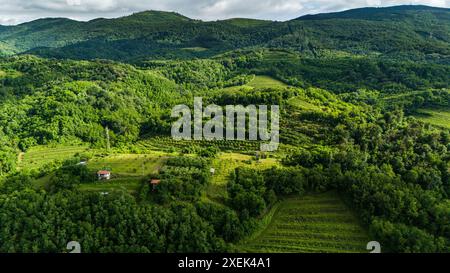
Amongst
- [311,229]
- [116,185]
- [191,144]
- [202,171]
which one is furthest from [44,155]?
[311,229]

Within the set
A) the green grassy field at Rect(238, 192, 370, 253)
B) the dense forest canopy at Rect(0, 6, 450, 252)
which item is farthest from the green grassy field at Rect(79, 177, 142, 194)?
the green grassy field at Rect(238, 192, 370, 253)

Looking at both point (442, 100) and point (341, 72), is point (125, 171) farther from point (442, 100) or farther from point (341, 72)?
point (341, 72)

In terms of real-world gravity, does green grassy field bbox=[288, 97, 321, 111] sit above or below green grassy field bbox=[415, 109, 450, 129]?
above

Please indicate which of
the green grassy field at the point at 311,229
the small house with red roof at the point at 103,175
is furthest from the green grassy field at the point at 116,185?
the green grassy field at the point at 311,229

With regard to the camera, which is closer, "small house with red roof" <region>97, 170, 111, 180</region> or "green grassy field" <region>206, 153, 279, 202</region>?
"green grassy field" <region>206, 153, 279, 202</region>

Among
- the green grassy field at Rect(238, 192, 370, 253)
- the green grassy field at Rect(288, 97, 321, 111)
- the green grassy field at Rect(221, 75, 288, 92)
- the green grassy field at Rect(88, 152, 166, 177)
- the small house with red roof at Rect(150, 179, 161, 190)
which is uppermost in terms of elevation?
the green grassy field at Rect(221, 75, 288, 92)

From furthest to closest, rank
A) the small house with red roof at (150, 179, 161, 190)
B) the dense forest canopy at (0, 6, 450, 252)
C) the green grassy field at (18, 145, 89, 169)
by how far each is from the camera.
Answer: the green grassy field at (18, 145, 89, 169) < the small house with red roof at (150, 179, 161, 190) < the dense forest canopy at (0, 6, 450, 252)

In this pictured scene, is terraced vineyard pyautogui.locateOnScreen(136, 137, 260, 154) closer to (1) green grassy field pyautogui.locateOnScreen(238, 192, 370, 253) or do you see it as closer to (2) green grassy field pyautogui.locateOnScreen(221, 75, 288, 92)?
(1) green grassy field pyautogui.locateOnScreen(238, 192, 370, 253)
